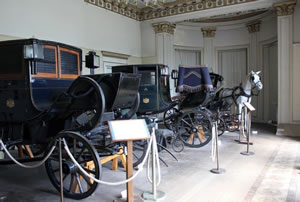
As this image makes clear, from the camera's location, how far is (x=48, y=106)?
13.4 ft

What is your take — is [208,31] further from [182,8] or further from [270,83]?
[270,83]

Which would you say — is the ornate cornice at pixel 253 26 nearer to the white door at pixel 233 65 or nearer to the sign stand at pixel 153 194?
the white door at pixel 233 65

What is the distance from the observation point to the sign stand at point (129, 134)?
312 cm

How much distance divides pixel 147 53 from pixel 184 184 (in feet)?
24.9

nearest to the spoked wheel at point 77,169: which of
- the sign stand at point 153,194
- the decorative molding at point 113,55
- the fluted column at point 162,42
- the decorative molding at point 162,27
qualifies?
the sign stand at point 153,194

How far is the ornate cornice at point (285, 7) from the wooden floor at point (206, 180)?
13.9ft

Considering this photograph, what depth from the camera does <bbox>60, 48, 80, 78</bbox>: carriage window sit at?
438 centimetres

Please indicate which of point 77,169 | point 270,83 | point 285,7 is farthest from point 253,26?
point 77,169

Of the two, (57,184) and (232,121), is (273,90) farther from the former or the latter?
(57,184)

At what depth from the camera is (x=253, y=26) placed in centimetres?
1078

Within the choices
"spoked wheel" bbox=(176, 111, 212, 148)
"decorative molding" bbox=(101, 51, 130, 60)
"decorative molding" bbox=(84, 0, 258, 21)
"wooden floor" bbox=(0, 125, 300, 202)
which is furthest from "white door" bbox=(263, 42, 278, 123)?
"decorative molding" bbox=(101, 51, 130, 60)

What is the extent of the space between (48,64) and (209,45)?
8812mm

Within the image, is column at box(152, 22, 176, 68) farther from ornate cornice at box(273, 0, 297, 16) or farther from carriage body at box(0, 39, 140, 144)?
carriage body at box(0, 39, 140, 144)

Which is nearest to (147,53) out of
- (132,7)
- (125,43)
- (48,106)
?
(125,43)
